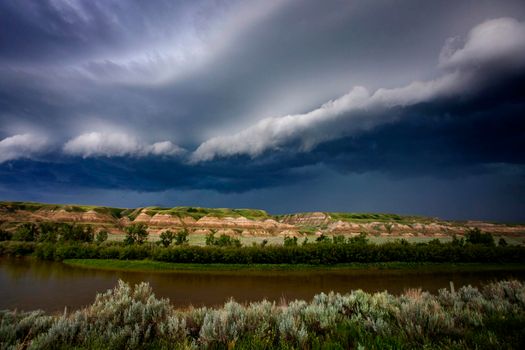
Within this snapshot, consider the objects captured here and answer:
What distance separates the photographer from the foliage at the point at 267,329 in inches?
191

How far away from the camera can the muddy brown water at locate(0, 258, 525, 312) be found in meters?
28.3

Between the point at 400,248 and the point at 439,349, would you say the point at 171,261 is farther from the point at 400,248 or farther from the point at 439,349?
the point at 439,349

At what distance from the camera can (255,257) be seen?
161ft

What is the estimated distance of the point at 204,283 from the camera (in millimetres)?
37156

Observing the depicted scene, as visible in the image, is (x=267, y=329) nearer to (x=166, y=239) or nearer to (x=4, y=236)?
(x=166, y=239)

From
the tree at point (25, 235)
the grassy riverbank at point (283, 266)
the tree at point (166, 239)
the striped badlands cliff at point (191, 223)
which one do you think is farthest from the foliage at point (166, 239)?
the striped badlands cliff at point (191, 223)

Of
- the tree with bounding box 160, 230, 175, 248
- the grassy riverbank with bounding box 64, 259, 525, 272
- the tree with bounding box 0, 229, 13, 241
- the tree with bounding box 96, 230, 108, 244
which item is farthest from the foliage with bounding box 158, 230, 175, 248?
the tree with bounding box 0, 229, 13, 241

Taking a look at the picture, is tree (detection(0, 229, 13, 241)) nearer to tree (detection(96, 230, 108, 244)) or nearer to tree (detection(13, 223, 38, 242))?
tree (detection(13, 223, 38, 242))

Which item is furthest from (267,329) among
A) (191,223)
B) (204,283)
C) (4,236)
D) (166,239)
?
(191,223)

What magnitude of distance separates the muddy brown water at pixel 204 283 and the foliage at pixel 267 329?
1972 cm

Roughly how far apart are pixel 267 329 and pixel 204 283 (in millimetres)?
34060

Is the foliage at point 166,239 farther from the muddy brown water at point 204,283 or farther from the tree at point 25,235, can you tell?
the tree at point 25,235

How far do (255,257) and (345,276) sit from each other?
50.6 feet

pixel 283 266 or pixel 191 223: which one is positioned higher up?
pixel 191 223
